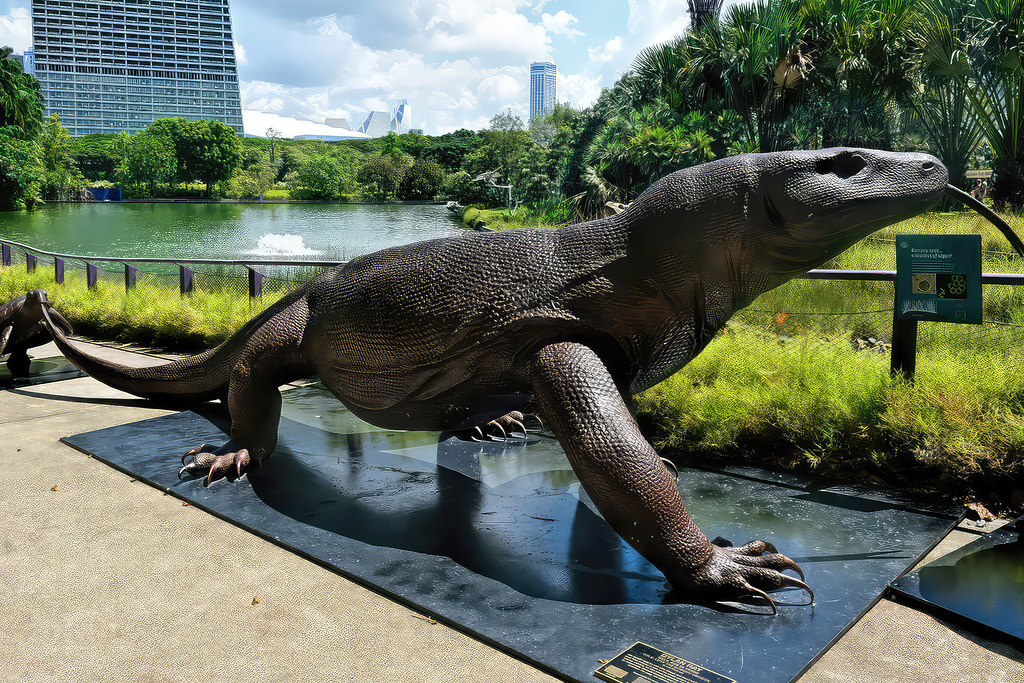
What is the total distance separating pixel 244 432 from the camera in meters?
4.11

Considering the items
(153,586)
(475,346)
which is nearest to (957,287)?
(475,346)

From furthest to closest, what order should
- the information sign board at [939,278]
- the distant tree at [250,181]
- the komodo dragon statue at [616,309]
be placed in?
the distant tree at [250,181] → the information sign board at [939,278] → the komodo dragon statue at [616,309]

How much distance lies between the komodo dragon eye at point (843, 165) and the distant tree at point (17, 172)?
36.5m

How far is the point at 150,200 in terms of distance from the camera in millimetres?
53656

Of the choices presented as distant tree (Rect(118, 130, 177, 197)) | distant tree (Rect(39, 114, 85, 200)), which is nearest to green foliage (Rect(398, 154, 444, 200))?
distant tree (Rect(118, 130, 177, 197))

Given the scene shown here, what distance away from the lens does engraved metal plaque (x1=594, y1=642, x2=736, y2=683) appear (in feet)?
6.72

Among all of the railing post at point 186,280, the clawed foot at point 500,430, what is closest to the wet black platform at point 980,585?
the clawed foot at point 500,430

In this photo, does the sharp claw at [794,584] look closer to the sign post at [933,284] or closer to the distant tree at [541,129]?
the sign post at [933,284]

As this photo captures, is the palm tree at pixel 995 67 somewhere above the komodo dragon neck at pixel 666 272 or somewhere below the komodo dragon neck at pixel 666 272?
above

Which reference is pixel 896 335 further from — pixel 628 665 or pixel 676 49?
pixel 676 49

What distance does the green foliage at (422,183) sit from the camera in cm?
5266

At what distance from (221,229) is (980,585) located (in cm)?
4565

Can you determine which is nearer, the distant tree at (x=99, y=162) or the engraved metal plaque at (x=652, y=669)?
the engraved metal plaque at (x=652, y=669)

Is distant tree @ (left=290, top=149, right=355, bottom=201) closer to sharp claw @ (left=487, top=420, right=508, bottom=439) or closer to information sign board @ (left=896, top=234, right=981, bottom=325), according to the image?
sharp claw @ (left=487, top=420, right=508, bottom=439)
